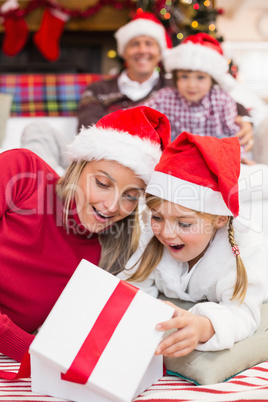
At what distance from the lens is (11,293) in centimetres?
123

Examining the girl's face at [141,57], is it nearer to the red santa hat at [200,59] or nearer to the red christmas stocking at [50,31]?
the red santa hat at [200,59]

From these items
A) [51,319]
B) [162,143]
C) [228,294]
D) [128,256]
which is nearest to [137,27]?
[162,143]

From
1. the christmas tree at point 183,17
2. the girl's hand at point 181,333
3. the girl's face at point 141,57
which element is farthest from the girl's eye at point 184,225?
the christmas tree at point 183,17

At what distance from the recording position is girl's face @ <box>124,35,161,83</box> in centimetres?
272

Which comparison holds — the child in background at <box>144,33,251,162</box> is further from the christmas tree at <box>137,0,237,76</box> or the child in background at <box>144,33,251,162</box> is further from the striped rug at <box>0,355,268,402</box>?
the striped rug at <box>0,355,268,402</box>

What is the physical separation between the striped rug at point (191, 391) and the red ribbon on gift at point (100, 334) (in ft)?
0.35

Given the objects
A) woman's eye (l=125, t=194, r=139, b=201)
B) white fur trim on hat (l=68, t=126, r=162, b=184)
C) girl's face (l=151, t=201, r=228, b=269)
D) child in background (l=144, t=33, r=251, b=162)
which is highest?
child in background (l=144, t=33, r=251, b=162)

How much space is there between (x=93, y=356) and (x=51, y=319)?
0.35 ft

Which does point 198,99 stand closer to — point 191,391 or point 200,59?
point 200,59

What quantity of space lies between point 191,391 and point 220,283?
1.00 feet

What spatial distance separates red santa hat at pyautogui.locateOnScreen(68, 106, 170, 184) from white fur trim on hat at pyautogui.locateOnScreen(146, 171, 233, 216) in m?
0.11

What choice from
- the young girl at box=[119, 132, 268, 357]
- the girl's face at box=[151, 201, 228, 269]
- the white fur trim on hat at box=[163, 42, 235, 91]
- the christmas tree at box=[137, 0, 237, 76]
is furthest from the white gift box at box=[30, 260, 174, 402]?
the christmas tree at box=[137, 0, 237, 76]

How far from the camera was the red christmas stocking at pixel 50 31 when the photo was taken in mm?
4109

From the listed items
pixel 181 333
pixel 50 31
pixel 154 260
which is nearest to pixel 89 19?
pixel 50 31
